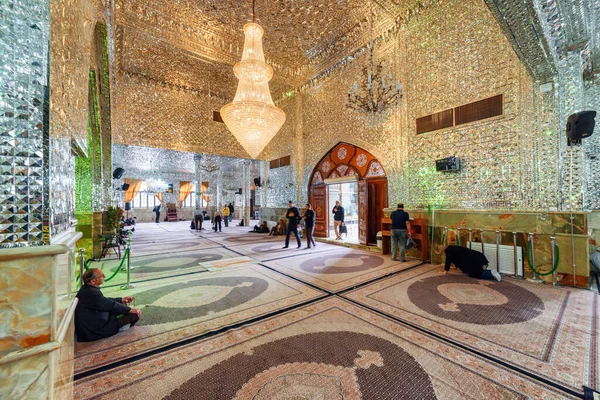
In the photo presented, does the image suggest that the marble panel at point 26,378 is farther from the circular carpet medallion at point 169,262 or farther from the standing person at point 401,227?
the standing person at point 401,227

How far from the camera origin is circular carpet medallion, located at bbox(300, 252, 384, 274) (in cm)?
439

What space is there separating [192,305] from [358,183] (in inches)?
205

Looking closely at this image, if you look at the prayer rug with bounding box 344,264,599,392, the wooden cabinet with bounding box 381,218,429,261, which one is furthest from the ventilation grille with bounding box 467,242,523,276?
the wooden cabinet with bounding box 381,218,429,261

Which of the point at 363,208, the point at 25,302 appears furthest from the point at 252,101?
the point at 25,302

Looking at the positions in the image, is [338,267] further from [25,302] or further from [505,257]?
[25,302]

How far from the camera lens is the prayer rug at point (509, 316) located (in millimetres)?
1863

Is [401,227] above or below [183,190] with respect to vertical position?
below

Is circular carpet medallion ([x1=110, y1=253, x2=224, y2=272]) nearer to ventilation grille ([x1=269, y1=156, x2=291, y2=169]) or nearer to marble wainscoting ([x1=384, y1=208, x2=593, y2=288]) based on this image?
ventilation grille ([x1=269, y1=156, x2=291, y2=169])

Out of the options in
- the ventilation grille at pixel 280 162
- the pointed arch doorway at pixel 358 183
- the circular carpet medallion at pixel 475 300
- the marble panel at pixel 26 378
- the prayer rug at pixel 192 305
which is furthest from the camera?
the ventilation grille at pixel 280 162

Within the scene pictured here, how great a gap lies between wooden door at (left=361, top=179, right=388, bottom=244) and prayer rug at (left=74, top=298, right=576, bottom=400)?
449 cm

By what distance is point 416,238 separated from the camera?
207 inches

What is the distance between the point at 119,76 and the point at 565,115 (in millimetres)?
10477

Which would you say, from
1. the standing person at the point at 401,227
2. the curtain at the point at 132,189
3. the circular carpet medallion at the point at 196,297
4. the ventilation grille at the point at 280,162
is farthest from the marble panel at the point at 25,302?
the curtain at the point at 132,189

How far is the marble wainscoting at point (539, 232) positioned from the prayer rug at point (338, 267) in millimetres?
1089
